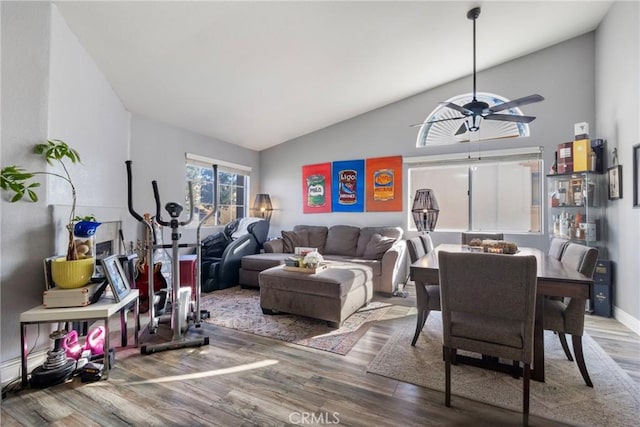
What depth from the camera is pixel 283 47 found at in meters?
2.88

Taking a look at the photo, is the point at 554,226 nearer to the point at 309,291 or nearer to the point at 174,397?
the point at 309,291

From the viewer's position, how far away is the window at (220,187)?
4.47 meters

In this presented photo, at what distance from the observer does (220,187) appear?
5.02m

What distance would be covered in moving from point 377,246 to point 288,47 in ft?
9.21

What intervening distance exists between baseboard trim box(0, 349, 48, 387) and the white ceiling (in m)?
2.56

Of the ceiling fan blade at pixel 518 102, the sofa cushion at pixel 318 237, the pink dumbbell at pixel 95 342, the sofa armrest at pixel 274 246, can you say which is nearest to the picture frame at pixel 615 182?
the ceiling fan blade at pixel 518 102

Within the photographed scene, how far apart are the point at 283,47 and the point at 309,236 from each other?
9.43ft

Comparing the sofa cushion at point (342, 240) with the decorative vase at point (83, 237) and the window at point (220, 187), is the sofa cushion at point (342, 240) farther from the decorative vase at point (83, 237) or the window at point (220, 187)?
the decorative vase at point (83, 237)

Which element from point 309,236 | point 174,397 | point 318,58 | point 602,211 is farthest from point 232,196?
point 602,211

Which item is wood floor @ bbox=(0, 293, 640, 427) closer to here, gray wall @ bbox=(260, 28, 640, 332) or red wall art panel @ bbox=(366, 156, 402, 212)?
gray wall @ bbox=(260, 28, 640, 332)

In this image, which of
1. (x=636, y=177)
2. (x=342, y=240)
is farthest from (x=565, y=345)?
(x=342, y=240)

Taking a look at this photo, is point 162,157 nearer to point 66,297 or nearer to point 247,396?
point 66,297

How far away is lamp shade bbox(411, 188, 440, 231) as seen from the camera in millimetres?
3248

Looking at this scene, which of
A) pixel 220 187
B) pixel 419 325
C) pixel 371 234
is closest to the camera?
pixel 419 325
